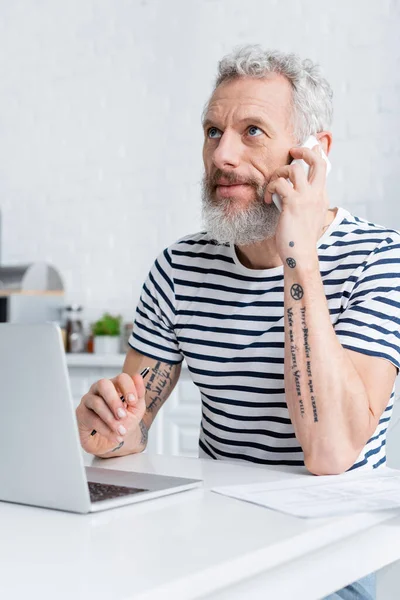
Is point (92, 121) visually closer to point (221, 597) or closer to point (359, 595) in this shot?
point (359, 595)

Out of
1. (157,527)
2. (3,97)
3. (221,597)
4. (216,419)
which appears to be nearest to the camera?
(221,597)

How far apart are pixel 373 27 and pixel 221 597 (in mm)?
2916

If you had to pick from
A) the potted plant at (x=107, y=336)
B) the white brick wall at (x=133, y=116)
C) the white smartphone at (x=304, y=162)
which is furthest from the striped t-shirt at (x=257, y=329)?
the potted plant at (x=107, y=336)

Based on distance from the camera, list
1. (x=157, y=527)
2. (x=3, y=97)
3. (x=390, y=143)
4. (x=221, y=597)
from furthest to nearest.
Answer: (x=3, y=97) → (x=390, y=143) → (x=157, y=527) → (x=221, y=597)

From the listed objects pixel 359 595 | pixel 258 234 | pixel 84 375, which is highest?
pixel 258 234

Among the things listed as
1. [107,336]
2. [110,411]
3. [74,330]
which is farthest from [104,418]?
[74,330]

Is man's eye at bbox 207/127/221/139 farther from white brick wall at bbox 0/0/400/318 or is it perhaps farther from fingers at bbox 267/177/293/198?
white brick wall at bbox 0/0/400/318

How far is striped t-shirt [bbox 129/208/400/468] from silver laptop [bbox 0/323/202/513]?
22.8 inches

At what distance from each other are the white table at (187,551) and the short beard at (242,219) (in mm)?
715

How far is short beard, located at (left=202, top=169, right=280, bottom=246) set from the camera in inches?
65.8

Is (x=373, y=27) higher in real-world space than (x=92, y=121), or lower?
higher

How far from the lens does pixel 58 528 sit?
0.92m

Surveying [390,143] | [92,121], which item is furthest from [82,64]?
[390,143]

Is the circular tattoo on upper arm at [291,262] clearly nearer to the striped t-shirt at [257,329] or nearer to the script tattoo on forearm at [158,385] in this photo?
the striped t-shirt at [257,329]
